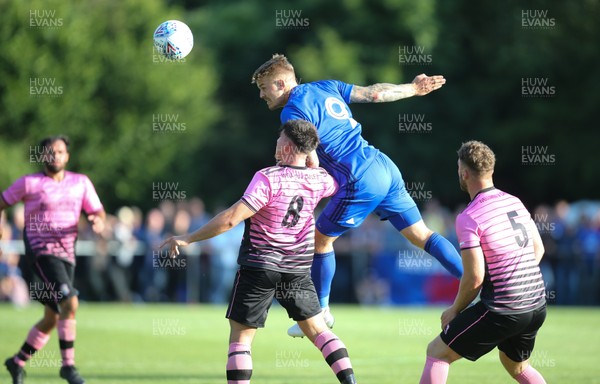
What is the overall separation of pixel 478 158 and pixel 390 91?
2351mm

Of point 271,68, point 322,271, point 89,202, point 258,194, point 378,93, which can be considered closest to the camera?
point 258,194

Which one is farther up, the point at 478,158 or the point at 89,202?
the point at 478,158

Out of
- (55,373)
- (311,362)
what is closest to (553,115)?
(311,362)

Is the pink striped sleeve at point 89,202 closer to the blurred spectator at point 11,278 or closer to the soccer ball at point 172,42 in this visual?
the soccer ball at point 172,42

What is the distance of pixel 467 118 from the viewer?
111ft

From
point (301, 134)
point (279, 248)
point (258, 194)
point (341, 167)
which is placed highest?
point (301, 134)

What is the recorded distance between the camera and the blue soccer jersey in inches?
351

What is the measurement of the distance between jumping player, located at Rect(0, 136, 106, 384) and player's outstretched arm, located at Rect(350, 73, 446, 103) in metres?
3.05

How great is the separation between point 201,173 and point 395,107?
728cm

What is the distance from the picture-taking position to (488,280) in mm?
7191

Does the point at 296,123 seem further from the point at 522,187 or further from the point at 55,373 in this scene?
the point at 522,187

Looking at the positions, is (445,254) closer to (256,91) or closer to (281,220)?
(281,220)

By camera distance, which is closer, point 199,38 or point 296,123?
point 296,123

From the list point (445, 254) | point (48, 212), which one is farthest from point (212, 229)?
point (48, 212)
